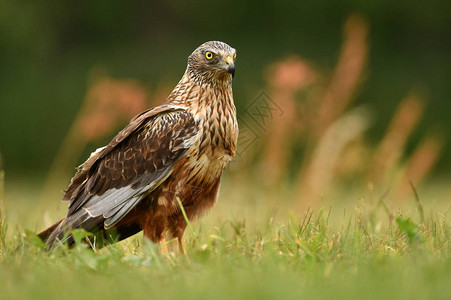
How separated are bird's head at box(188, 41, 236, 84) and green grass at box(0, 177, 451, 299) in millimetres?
885

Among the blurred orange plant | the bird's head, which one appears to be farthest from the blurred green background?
the bird's head

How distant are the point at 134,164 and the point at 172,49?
6.82 meters

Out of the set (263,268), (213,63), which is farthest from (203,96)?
(263,268)

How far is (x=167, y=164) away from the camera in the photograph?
3641 millimetres

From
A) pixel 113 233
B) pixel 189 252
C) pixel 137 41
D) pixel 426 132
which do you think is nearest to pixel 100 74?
pixel 137 41

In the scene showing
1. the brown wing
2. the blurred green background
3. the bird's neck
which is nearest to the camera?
the brown wing

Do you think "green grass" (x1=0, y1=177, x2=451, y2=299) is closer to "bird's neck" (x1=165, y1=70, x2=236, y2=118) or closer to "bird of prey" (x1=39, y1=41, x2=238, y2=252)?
"bird of prey" (x1=39, y1=41, x2=238, y2=252)

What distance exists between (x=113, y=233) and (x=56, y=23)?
7143 millimetres

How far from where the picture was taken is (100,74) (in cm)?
941

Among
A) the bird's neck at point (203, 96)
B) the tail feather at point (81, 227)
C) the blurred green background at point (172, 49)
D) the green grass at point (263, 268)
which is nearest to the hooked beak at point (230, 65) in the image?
the bird's neck at point (203, 96)

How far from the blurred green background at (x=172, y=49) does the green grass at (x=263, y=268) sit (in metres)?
6.02

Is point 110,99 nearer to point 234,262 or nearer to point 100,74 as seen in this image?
point 234,262

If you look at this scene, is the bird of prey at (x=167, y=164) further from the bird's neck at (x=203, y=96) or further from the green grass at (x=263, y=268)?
the green grass at (x=263, y=268)

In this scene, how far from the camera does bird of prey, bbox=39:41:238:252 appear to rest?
3.65m
